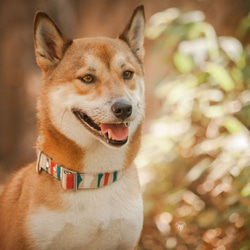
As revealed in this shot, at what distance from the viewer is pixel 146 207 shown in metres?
3.44

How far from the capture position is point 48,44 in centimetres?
220

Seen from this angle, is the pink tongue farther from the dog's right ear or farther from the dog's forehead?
the dog's right ear

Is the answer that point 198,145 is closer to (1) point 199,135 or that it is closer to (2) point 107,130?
(1) point 199,135

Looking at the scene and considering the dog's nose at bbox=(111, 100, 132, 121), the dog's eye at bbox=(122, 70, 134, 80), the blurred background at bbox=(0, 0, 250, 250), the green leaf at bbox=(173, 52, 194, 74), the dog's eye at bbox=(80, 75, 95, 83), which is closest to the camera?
the dog's nose at bbox=(111, 100, 132, 121)

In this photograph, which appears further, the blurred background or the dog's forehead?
the blurred background

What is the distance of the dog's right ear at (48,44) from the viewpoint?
6.98 feet

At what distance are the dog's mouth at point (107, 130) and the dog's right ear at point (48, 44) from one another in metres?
0.37

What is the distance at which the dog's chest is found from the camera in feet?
6.44

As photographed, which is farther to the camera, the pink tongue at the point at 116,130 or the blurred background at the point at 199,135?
the blurred background at the point at 199,135

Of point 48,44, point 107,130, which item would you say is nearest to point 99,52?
point 48,44

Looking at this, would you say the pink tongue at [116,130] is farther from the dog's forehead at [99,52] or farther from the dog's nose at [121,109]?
the dog's forehead at [99,52]

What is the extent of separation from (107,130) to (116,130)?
0.18 ft

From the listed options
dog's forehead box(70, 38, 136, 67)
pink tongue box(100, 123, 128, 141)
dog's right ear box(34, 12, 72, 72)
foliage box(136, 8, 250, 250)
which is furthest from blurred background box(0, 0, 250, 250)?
pink tongue box(100, 123, 128, 141)

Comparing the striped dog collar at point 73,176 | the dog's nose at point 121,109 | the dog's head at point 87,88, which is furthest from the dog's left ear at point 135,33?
the striped dog collar at point 73,176
